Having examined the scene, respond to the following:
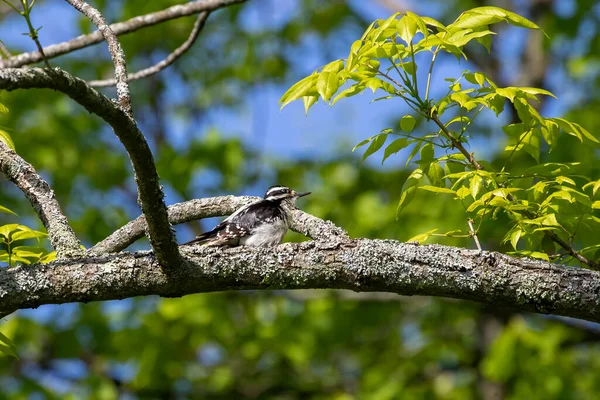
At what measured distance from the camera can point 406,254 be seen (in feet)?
12.2

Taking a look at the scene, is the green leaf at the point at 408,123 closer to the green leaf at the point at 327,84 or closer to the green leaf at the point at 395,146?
the green leaf at the point at 395,146

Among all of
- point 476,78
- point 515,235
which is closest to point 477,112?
point 476,78

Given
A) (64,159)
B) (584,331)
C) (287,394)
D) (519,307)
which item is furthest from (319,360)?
(519,307)

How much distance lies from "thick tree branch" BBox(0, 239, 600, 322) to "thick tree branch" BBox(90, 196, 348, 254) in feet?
1.99

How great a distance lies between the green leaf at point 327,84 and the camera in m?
3.78

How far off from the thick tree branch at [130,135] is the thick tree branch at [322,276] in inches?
6.9

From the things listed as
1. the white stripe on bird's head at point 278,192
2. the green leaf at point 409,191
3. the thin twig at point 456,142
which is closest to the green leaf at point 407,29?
the thin twig at point 456,142

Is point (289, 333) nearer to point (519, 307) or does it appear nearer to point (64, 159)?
point (64, 159)

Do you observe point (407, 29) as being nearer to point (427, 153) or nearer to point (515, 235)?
point (427, 153)

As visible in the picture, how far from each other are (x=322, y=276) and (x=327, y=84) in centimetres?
96

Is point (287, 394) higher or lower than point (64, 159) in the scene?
lower

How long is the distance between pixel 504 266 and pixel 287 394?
10.3m

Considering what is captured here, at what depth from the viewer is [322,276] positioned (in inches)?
146

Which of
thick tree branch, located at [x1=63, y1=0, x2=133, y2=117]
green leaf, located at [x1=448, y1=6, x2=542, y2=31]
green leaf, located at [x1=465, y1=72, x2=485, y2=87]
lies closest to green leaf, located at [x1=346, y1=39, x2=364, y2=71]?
green leaf, located at [x1=448, y1=6, x2=542, y2=31]
